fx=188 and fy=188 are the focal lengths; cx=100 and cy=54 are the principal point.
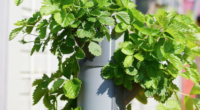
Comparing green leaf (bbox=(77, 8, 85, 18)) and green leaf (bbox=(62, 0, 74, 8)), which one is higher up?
green leaf (bbox=(62, 0, 74, 8))

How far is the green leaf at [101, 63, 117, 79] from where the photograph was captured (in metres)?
0.44

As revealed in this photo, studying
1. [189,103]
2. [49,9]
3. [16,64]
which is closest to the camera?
[49,9]

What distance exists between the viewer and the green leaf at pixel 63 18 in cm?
36

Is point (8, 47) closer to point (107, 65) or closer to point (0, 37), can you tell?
point (0, 37)

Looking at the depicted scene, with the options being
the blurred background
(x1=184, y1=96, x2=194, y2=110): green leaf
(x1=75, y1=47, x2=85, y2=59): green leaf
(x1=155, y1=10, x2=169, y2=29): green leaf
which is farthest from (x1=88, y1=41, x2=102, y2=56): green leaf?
the blurred background

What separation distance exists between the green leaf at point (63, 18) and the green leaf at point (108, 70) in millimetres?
140

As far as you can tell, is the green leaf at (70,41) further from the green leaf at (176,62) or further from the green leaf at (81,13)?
the green leaf at (176,62)

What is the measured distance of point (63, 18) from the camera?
37cm

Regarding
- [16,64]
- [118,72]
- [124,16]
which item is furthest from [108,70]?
[16,64]

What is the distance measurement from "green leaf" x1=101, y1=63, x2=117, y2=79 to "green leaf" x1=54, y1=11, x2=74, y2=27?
0.46 ft

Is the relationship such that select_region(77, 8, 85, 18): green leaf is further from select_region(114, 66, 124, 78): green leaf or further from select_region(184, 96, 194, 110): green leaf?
select_region(184, 96, 194, 110): green leaf

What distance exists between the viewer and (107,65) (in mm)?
447

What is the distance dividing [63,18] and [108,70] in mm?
161

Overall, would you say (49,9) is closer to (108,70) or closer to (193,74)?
(108,70)
